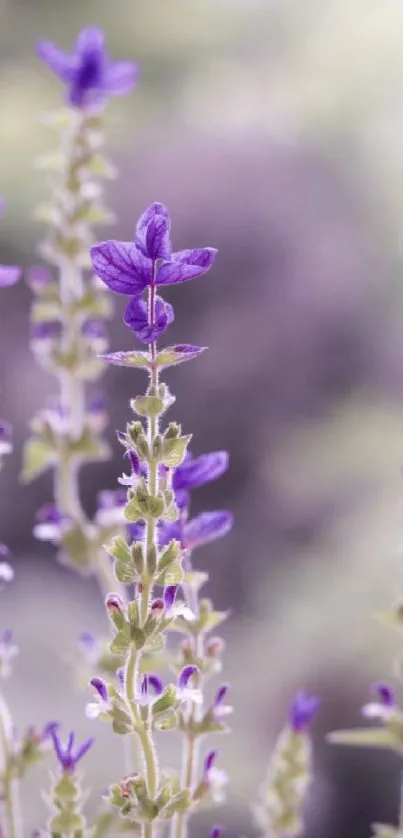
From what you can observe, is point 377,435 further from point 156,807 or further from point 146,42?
point 156,807

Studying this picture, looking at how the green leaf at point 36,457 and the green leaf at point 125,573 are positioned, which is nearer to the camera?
the green leaf at point 125,573

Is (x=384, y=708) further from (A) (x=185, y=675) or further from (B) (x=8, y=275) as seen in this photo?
(B) (x=8, y=275)

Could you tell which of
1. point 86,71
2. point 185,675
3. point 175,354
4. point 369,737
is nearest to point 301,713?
point 369,737

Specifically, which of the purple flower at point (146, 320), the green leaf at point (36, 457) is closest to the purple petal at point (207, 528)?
the purple flower at point (146, 320)

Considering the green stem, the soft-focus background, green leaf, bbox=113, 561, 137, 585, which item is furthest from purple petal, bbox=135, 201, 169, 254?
the soft-focus background

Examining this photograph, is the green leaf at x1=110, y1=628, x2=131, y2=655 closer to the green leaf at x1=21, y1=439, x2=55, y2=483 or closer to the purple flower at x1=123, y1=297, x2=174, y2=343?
the purple flower at x1=123, y1=297, x2=174, y2=343

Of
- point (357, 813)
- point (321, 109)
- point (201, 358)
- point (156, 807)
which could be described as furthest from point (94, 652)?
point (321, 109)

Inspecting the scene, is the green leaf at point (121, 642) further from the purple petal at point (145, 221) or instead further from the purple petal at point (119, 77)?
the purple petal at point (119, 77)

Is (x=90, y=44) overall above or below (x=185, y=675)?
above
